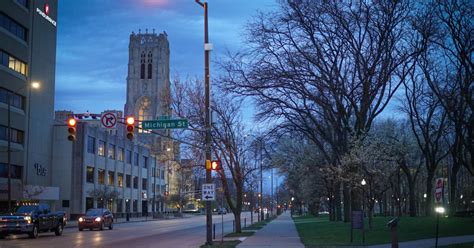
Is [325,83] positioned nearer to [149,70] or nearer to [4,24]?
[4,24]

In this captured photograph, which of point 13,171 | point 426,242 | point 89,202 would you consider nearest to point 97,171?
point 89,202

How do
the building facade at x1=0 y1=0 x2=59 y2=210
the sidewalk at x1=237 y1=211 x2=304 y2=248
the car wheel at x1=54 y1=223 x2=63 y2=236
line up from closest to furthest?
the sidewalk at x1=237 y1=211 x2=304 y2=248 < the car wheel at x1=54 y1=223 x2=63 y2=236 < the building facade at x1=0 y1=0 x2=59 y2=210

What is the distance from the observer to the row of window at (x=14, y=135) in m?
56.9

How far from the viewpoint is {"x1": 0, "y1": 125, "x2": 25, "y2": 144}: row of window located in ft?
187

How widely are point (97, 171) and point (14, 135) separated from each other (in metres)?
23.6

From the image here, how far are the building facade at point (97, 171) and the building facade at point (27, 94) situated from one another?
162 inches

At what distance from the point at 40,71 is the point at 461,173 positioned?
175 ft

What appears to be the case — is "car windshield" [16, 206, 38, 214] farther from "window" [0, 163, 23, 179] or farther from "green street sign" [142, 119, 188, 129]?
"window" [0, 163, 23, 179]

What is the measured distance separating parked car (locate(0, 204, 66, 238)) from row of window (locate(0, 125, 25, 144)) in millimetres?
26751

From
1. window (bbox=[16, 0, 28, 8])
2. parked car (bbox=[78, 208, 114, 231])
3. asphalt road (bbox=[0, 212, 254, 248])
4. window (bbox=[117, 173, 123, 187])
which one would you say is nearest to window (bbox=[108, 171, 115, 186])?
window (bbox=[117, 173, 123, 187])

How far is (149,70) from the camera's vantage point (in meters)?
157

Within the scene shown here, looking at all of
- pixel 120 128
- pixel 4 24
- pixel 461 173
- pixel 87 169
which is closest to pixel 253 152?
pixel 4 24

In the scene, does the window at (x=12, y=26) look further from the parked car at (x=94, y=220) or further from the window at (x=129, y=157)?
the window at (x=129, y=157)

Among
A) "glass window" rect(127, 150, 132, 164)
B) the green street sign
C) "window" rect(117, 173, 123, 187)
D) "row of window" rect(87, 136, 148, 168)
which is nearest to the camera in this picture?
the green street sign
